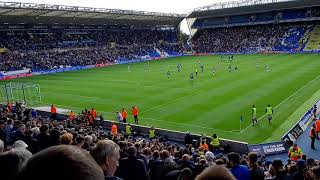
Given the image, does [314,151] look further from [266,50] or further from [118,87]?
[266,50]

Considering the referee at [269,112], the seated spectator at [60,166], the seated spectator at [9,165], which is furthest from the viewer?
the referee at [269,112]

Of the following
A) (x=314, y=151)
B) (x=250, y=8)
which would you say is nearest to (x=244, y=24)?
(x=250, y=8)

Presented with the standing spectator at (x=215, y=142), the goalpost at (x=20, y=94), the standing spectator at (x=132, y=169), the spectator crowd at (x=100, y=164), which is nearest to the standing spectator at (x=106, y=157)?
the spectator crowd at (x=100, y=164)

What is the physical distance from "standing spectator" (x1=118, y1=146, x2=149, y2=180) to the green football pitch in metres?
15.8

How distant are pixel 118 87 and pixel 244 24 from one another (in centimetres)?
6320

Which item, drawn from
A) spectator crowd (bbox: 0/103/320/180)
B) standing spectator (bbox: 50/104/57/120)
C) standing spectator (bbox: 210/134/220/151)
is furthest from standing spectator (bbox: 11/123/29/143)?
standing spectator (bbox: 50/104/57/120)

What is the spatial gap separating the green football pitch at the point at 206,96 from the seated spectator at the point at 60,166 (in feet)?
67.2

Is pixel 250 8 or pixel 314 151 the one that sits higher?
pixel 250 8

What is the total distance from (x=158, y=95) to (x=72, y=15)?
42.2m

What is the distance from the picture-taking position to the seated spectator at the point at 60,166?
1624 millimetres

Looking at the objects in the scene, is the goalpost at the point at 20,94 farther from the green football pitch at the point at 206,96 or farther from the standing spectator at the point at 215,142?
the standing spectator at the point at 215,142

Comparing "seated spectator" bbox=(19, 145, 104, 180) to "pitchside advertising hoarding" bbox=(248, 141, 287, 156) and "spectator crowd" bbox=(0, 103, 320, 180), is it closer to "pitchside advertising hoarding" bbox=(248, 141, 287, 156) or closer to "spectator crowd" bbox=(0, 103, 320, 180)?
"spectator crowd" bbox=(0, 103, 320, 180)

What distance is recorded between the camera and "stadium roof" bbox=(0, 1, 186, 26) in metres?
60.9

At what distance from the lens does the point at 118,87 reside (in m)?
42.2
